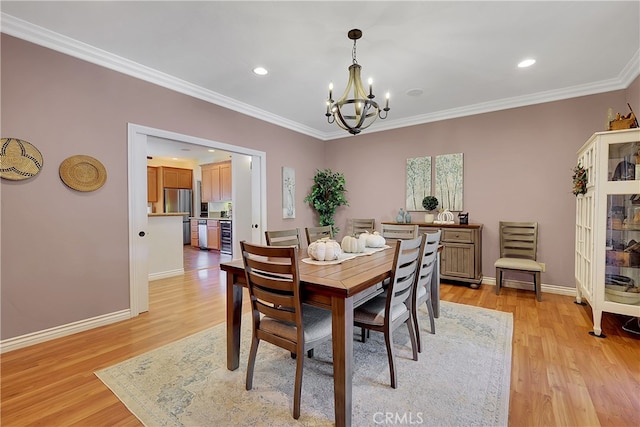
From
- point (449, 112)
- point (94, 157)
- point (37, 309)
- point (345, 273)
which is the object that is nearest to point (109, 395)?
point (37, 309)

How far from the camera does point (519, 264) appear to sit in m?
3.62

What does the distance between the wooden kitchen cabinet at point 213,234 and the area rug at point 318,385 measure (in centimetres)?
515

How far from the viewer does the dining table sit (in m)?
1.50

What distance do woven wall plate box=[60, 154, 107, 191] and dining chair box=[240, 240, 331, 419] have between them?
2.04 meters

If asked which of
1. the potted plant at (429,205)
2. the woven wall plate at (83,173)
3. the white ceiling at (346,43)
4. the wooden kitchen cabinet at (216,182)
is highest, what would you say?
the white ceiling at (346,43)

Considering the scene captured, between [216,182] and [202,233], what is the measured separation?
4.80ft

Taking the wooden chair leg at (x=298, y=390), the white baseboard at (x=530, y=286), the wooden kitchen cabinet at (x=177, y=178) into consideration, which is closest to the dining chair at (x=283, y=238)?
the wooden chair leg at (x=298, y=390)

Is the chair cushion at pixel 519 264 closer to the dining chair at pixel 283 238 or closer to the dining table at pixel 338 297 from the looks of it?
the dining table at pixel 338 297

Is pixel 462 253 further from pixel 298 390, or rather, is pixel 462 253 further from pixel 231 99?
pixel 231 99

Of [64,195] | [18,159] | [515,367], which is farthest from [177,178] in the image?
[515,367]

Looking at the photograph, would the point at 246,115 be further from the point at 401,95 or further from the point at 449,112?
the point at 449,112

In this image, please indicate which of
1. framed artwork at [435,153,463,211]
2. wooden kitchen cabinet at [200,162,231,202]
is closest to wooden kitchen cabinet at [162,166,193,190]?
wooden kitchen cabinet at [200,162,231,202]

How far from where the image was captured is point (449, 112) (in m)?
4.45

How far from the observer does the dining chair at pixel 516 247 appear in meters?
3.69
